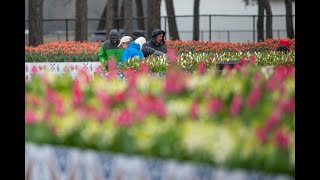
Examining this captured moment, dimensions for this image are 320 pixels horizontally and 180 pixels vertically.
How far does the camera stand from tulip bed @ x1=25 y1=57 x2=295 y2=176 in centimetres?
470

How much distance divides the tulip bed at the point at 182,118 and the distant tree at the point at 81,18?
2699 centimetres

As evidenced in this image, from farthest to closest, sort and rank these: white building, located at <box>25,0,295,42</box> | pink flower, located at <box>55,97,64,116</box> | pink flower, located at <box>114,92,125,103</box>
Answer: white building, located at <box>25,0,295,42</box>, pink flower, located at <box>114,92,125,103</box>, pink flower, located at <box>55,97,64,116</box>

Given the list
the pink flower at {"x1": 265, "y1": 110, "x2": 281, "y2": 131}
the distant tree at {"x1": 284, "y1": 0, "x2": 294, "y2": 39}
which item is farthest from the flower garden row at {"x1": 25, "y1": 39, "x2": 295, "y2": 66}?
Answer: the pink flower at {"x1": 265, "y1": 110, "x2": 281, "y2": 131}

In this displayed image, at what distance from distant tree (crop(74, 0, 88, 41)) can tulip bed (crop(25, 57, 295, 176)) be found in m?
27.0

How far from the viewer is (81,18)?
3369 cm

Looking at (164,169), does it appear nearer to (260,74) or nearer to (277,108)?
(277,108)

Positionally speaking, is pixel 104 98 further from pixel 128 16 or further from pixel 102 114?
pixel 128 16

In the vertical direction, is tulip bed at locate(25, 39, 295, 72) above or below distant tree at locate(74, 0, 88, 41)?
below

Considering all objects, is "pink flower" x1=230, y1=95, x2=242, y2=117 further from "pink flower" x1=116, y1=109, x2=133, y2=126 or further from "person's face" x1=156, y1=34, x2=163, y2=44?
"person's face" x1=156, y1=34, x2=163, y2=44

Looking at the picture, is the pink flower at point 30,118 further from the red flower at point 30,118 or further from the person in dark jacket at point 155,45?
the person in dark jacket at point 155,45

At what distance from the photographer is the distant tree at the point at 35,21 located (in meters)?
30.6
